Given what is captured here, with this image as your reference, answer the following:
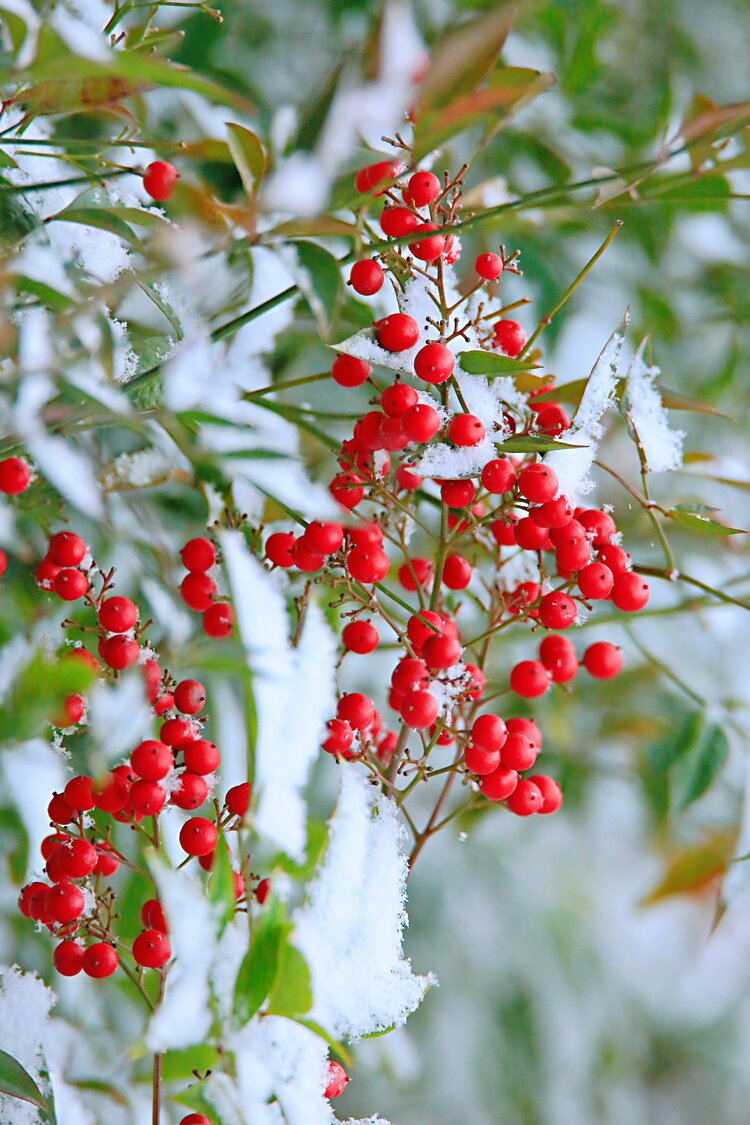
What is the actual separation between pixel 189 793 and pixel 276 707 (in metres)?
0.10

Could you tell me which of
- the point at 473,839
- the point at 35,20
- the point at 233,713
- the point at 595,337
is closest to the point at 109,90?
the point at 35,20

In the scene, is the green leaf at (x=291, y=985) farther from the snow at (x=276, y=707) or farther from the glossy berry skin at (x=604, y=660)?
the glossy berry skin at (x=604, y=660)

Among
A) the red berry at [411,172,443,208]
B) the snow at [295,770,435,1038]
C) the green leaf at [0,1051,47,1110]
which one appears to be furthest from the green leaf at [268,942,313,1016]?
the red berry at [411,172,443,208]

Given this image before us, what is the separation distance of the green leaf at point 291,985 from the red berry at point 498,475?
139mm

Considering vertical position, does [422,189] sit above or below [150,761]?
above

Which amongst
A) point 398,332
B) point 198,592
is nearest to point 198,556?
point 198,592

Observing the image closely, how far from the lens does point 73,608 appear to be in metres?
0.45

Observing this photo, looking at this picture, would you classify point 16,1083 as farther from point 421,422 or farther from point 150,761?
point 421,422

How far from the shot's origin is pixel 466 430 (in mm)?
300

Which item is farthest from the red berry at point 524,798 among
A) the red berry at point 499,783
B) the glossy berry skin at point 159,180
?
the glossy berry skin at point 159,180

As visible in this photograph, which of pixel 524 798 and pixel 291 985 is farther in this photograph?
pixel 524 798

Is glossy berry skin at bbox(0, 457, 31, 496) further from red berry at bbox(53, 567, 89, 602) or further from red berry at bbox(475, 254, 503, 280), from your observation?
red berry at bbox(475, 254, 503, 280)

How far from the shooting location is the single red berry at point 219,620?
0.38 meters

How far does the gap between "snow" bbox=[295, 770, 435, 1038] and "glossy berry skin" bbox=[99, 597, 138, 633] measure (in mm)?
91
